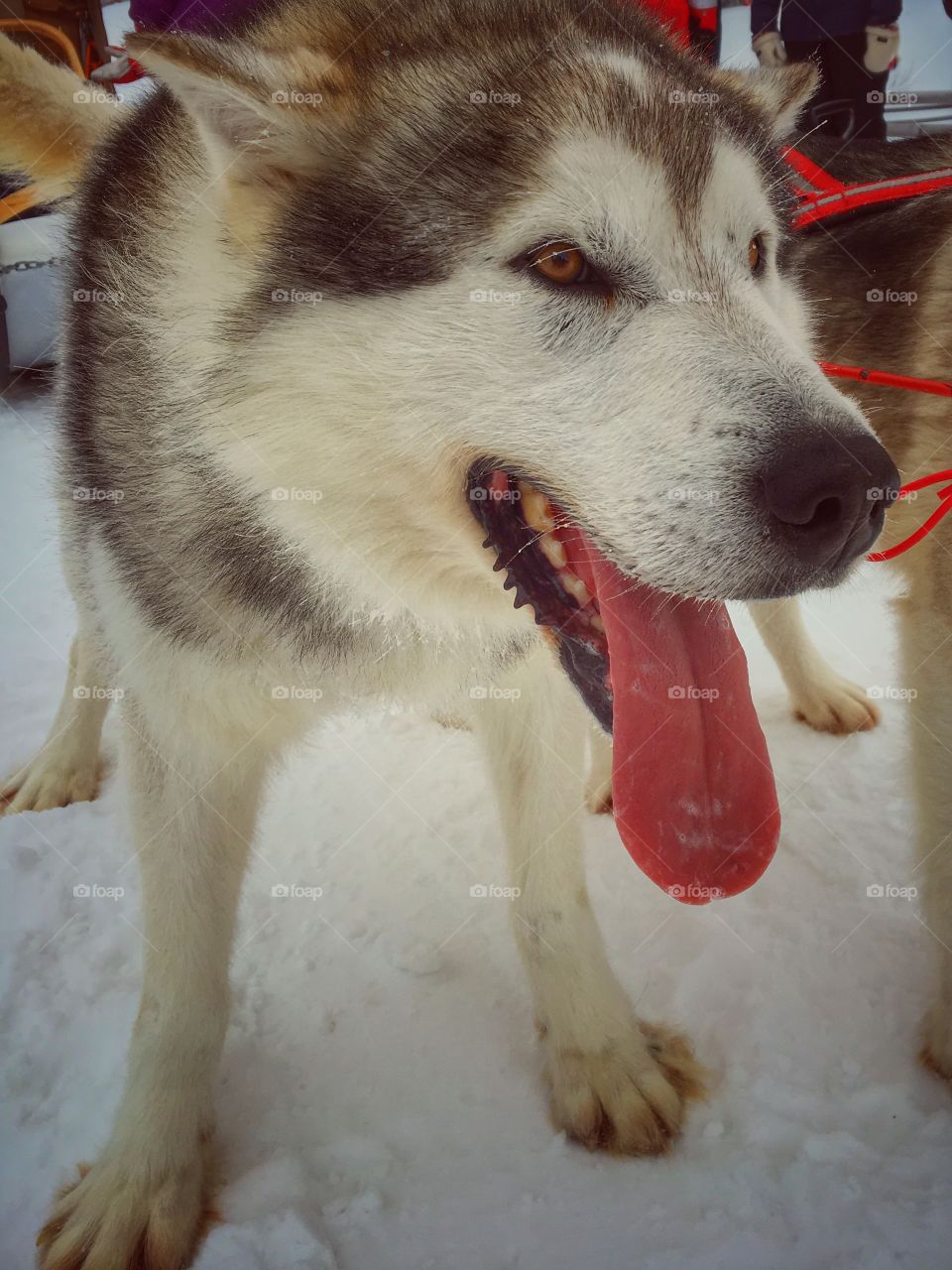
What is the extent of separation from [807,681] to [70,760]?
2532 millimetres

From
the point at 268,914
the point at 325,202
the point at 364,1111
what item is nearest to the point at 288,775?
the point at 268,914

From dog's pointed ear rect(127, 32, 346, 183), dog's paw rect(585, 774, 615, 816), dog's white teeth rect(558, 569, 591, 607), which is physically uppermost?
dog's pointed ear rect(127, 32, 346, 183)

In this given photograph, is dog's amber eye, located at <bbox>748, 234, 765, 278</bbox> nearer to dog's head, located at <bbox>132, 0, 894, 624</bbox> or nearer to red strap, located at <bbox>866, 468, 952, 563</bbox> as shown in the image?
dog's head, located at <bbox>132, 0, 894, 624</bbox>

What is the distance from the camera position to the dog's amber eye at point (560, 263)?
1.22 m

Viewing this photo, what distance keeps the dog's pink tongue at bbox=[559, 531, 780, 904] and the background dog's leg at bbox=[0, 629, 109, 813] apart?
192cm

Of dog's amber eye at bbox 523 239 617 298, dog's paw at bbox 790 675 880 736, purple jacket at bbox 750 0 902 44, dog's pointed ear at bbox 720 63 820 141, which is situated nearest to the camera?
dog's amber eye at bbox 523 239 617 298

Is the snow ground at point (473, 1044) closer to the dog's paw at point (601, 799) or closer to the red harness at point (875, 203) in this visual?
the dog's paw at point (601, 799)

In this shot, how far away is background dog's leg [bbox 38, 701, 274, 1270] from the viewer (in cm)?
149

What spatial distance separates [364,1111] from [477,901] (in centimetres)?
68

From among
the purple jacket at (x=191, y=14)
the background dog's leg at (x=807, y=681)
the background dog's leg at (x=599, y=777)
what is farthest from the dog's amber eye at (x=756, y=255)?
the background dog's leg at (x=807, y=681)

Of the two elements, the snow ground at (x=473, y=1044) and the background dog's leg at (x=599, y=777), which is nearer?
the snow ground at (x=473, y=1044)

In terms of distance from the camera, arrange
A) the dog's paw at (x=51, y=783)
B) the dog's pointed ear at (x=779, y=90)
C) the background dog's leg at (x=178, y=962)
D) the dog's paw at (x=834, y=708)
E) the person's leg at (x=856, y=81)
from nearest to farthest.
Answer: the background dog's leg at (x=178, y=962)
the dog's pointed ear at (x=779, y=90)
the dog's paw at (x=51, y=783)
the dog's paw at (x=834, y=708)
the person's leg at (x=856, y=81)

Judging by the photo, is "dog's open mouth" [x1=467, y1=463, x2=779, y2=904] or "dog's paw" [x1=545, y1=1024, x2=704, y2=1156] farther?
"dog's paw" [x1=545, y1=1024, x2=704, y2=1156]

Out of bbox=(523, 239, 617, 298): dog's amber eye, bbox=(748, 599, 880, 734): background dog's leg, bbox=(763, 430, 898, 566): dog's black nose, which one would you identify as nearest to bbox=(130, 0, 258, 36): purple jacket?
bbox=(523, 239, 617, 298): dog's amber eye
